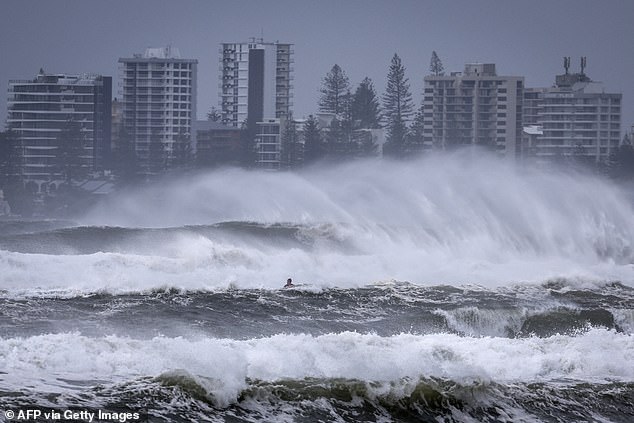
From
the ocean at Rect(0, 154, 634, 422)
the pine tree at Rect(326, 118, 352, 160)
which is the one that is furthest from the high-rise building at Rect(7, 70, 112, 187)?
the ocean at Rect(0, 154, 634, 422)

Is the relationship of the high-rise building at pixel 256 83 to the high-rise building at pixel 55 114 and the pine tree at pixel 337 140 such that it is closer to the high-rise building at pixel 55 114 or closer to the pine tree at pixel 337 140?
the high-rise building at pixel 55 114

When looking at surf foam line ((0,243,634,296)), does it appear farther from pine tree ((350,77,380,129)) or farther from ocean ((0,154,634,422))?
pine tree ((350,77,380,129))

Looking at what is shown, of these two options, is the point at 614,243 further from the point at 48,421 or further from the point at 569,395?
the point at 48,421

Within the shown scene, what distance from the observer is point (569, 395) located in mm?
20688

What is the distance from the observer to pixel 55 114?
139500mm

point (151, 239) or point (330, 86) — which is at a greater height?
point (330, 86)

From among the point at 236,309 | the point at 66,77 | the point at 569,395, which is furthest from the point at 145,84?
the point at 569,395

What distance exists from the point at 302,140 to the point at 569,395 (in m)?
112

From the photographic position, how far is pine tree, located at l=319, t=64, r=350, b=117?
137188 mm

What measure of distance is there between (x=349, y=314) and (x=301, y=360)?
415 inches

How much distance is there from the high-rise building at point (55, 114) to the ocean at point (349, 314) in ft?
228

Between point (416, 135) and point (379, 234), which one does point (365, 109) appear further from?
point (379, 234)

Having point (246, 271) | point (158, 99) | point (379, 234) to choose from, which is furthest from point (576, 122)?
point (246, 271)

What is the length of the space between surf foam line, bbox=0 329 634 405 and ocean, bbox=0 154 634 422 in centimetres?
4
